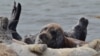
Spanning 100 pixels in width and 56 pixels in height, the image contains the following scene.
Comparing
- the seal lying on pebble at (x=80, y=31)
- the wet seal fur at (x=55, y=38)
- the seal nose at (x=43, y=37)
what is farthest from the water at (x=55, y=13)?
the seal nose at (x=43, y=37)

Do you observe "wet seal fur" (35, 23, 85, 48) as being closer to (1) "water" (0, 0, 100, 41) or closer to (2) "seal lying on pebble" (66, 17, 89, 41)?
(2) "seal lying on pebble" (66, 17, 89, 41)

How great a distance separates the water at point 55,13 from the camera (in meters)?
13.8

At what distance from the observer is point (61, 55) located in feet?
16.7

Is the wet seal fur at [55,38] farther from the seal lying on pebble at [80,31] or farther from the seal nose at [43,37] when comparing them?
the seal lying on pebble at [80,31]

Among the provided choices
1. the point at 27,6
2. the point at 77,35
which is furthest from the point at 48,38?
the point at 27,6

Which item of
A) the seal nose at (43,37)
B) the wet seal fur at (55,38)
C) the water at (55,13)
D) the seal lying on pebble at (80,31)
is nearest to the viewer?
the seal nose at (43,37)

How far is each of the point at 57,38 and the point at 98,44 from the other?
130 inches

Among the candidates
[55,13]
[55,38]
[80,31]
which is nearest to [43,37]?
[55,38]

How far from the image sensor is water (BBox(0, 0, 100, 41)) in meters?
13.8

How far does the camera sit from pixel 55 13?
17391 millimetres

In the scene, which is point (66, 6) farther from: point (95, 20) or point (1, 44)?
point (1, 44)

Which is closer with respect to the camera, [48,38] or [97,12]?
[48,38]

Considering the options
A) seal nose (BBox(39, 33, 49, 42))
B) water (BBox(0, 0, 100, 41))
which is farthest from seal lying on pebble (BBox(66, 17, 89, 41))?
seal nose (BBox(39, 33, 49, 42))

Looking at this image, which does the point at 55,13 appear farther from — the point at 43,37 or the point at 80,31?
the point at 43,37
